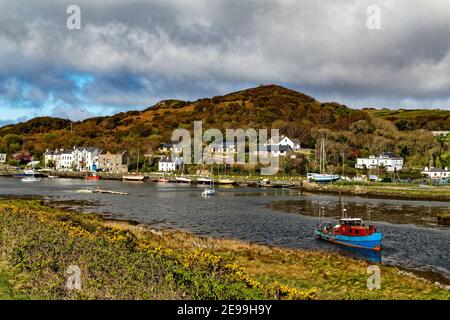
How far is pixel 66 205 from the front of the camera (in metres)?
75.3

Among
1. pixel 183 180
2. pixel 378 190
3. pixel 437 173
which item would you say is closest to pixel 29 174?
pixel 183 180

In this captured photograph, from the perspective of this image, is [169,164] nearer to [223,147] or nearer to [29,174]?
[223,147]

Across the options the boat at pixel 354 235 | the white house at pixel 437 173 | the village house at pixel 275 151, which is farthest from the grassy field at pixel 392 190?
the village house at pixel 275 151

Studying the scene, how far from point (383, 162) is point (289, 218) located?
345ft

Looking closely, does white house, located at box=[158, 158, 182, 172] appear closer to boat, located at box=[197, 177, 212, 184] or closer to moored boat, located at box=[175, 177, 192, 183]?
moored boat, located at box=[175, 177, 192, 183]

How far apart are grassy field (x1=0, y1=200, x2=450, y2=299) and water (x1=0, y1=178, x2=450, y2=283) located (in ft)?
36.6

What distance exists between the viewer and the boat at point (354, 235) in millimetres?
42375

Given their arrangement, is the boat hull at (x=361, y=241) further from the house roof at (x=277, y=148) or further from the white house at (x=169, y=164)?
the white house at (x=169, y=164)

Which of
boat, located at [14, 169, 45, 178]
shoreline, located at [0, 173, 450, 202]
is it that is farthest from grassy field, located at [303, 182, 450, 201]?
boat, located at [14, 169, 45, 178]

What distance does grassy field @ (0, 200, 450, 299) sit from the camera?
17.1 m

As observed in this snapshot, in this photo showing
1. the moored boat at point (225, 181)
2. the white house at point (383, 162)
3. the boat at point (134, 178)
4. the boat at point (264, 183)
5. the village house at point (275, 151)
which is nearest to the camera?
the boat at point (264, 183)

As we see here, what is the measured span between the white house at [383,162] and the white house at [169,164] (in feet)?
241
